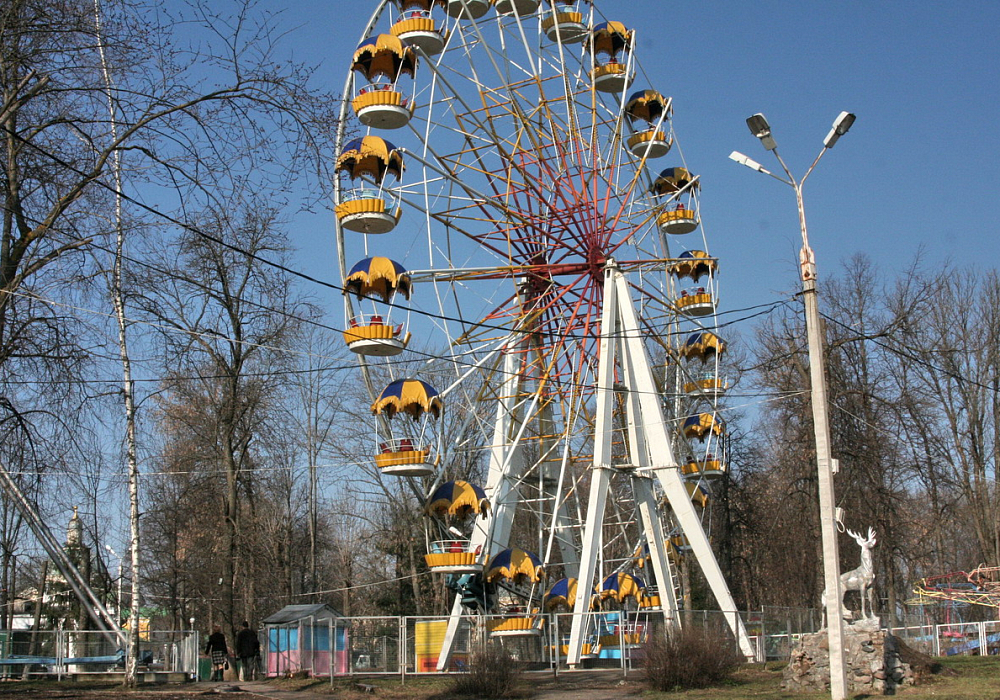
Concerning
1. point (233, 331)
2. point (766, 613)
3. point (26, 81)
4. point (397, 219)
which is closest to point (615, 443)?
point (766, 613)

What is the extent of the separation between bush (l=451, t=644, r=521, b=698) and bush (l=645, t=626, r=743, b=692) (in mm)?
2724

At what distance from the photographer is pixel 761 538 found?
4906 cm

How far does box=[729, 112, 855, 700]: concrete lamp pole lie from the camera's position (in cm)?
1596

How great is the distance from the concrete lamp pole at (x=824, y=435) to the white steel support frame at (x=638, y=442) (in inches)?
420

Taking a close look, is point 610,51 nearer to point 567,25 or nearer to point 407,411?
point 567,25

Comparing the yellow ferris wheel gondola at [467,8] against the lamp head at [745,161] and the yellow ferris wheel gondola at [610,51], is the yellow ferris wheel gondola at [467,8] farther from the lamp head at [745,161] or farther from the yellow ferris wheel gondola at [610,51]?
the lamp head at [745,161]

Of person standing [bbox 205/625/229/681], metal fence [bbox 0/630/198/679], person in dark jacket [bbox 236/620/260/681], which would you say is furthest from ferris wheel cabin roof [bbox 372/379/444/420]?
metal fence [bbox 0/630/198/679]

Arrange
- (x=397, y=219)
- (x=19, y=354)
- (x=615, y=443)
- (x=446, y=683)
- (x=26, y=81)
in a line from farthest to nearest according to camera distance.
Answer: (x=615, y=443)
(x=397, y=219)
(x=446, y=683)
(x=19, y=354)
(x=26, y=81)

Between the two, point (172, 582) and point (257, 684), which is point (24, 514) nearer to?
point (257, 684)

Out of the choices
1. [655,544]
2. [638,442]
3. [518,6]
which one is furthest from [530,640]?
[518,6]

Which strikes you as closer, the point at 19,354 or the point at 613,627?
the point at 19,354

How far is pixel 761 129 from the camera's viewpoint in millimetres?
16969

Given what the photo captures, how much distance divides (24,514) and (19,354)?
2515mm

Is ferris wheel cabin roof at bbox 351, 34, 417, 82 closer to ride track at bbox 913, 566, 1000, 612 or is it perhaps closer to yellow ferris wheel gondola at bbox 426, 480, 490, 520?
yellow ferris wheel gondola at bbox 426, 480, 490, 520
